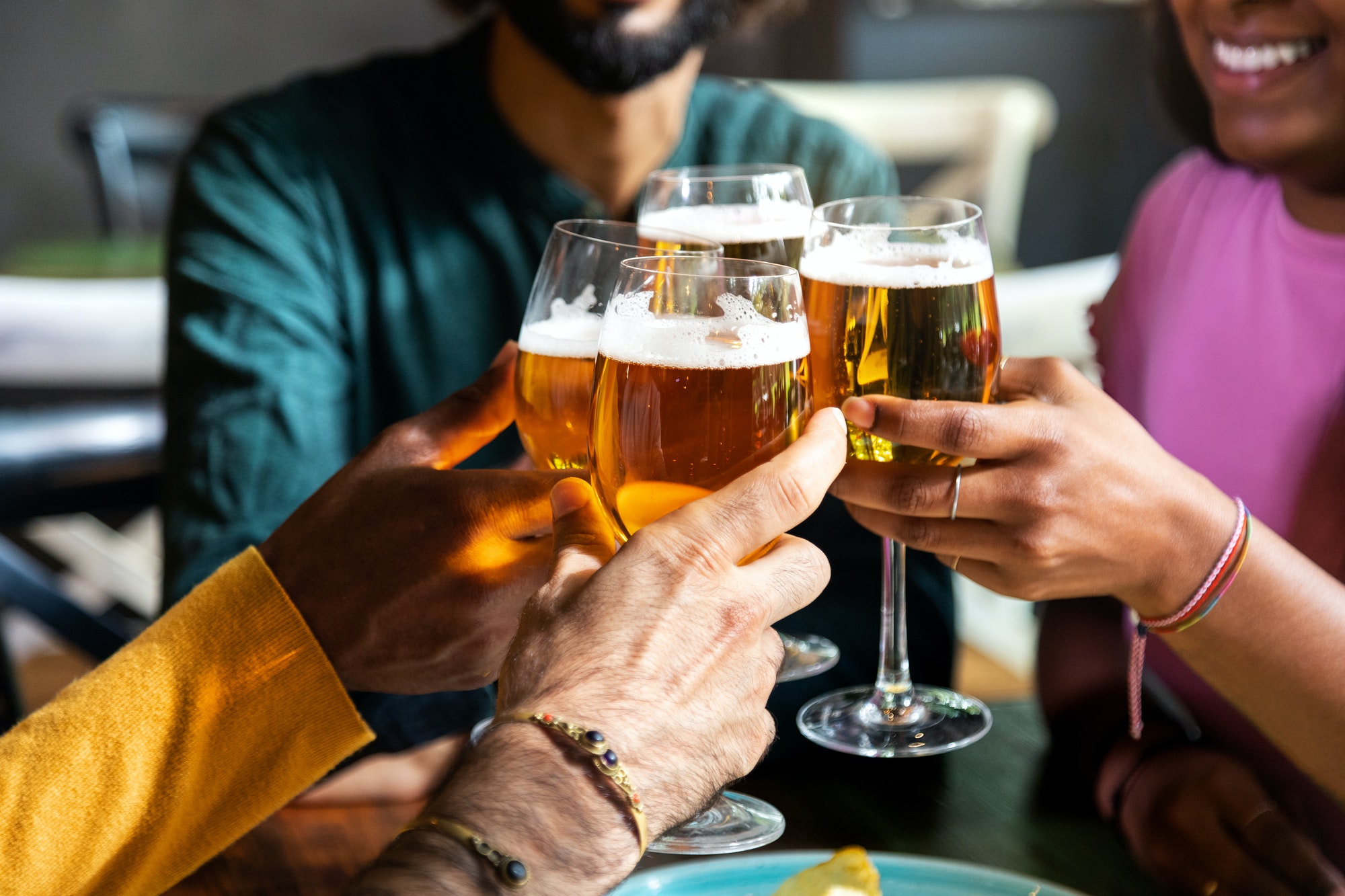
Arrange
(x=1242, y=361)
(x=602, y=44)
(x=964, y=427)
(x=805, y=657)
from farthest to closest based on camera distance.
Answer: (x=602, y=44), (x=1242, y=361), (x=805, y=657), (x=964, y=427)

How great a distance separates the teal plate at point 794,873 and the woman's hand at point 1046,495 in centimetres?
23

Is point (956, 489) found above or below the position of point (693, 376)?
below

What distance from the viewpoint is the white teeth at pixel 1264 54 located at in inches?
49.9

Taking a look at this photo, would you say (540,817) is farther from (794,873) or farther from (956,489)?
(956,489)

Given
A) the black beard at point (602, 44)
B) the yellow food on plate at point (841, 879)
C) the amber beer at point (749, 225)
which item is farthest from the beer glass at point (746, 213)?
the black beard at point (602, 44)

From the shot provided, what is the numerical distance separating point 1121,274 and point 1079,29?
14.4ft

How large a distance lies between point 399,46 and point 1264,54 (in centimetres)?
511

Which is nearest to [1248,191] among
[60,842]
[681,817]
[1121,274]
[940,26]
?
[1121,274]

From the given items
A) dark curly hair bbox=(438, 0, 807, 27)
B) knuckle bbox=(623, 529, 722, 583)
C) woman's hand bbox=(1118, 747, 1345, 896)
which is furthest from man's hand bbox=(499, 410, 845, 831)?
dark curly hair bbox=(438, 0, 807, 27)

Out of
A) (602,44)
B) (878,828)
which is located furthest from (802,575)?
(602,44)

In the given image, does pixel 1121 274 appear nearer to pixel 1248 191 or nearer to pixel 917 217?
pixel 1248 191

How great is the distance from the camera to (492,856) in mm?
641

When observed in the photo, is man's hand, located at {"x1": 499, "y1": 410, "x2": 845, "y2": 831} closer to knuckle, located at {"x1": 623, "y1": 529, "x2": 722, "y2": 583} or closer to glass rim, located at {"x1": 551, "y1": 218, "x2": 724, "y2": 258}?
knuckle, located at {"x1": 623, "y1": 529, "x2": 722, "y2": 583}

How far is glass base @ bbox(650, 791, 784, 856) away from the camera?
868 mm
